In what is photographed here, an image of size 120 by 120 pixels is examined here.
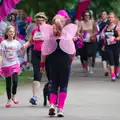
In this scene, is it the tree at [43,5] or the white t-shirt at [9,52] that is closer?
the white t-shirt at [9,52]

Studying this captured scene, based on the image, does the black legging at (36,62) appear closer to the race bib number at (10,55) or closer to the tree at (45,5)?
the race bib number at (10,55)

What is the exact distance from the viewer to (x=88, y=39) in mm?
17938

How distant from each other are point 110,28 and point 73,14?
12.6ft

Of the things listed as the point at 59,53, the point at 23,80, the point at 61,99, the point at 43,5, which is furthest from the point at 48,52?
the point at 43,5

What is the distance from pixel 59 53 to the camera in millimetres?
10102

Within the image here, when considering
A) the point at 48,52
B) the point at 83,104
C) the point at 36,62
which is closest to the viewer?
the point at 48,52

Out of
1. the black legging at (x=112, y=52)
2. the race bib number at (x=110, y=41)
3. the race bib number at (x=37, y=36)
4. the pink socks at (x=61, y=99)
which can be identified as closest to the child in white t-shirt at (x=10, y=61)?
the race bib number at (x=37, y=36)

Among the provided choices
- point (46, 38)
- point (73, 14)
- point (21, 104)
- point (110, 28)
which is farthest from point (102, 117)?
point (73, 14)

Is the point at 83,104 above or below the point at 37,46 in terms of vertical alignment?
below

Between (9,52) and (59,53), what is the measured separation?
73.0 inches

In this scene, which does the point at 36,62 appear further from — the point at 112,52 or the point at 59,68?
the point at 112,52

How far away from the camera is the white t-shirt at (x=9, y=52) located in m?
11.7

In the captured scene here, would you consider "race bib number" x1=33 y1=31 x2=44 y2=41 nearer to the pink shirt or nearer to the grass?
the pink shirt

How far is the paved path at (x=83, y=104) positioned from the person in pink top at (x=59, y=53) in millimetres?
358
